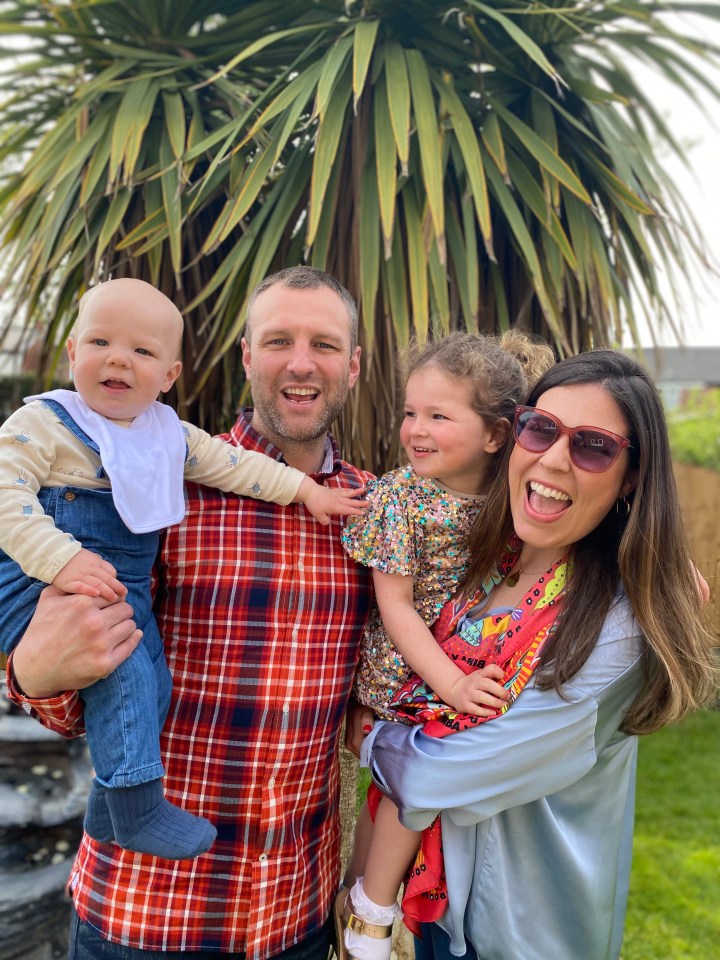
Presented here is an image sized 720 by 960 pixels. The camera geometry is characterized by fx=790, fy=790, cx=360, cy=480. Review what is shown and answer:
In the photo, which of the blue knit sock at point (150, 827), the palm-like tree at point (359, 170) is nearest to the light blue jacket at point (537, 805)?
the blue knit sock at point (150, 827)

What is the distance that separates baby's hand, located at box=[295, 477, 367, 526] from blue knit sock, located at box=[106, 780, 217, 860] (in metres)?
A: 0.63

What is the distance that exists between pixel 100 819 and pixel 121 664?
1.10 feet

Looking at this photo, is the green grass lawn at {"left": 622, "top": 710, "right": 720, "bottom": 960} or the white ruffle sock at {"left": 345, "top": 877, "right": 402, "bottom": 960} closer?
the white ruffle sock at {"left": 345, "top": 877, "right": 402, "bottom": 960}

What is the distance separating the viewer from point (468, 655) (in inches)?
61.6

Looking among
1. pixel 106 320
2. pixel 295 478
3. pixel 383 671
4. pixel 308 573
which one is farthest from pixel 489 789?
pixel 106 320

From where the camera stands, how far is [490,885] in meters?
1.48

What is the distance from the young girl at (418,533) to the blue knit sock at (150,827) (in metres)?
0.41

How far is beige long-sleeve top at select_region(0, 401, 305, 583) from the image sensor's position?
1408mm

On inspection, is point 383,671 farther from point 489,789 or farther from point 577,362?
point 577,362

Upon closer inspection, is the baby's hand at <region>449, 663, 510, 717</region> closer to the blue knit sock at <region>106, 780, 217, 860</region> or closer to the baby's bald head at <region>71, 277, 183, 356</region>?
the blue knit sock at <region>106, 780, 217, 860</region>

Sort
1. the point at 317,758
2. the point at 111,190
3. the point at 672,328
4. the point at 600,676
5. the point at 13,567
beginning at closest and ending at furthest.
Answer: the point at 600,676 → the point at 13,567 → the point at 317,758 → the point at 111,190 → the point at 672,328

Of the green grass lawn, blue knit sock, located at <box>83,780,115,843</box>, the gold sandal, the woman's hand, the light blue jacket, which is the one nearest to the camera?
the light blue jacket

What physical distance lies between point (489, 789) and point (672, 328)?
3.19 meters

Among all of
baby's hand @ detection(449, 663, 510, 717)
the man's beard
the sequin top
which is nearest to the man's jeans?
the sequin top
